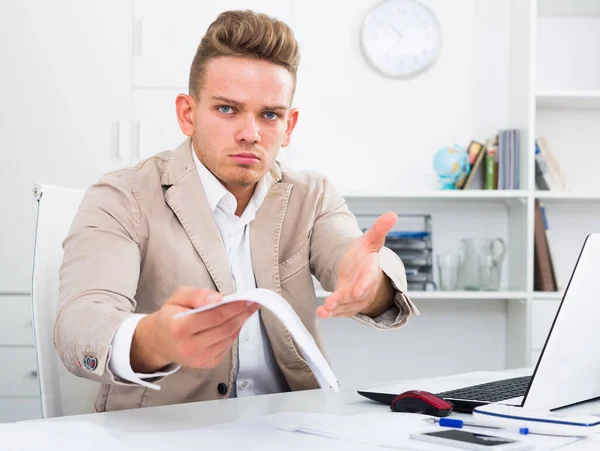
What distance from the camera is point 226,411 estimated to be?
1099mm

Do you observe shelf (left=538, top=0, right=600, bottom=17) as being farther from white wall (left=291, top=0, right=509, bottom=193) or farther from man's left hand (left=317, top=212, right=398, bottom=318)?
man's left hand (left=317, top=212, right=398, bottom=318)

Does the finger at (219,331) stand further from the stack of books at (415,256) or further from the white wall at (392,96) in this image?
the white wall at (392,96)

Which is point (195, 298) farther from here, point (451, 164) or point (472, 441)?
point (451, 164)

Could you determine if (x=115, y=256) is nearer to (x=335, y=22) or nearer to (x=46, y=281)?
(x=46, y=281)

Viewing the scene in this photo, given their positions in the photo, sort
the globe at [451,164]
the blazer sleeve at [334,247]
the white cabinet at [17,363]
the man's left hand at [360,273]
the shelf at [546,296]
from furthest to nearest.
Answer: the globe at [451,164], the shelf at [546,296], the white cabinet at [17,363], the blazer sleeve at [334,247], the man's left hand at [360,273]

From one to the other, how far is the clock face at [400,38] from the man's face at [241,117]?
1.79 m

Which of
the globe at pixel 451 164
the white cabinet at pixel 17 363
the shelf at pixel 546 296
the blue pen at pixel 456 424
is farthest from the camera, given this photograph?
the globe at pixel 451 164

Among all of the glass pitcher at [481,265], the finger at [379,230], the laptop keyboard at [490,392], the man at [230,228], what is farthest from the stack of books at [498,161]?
the finger at [379,230]

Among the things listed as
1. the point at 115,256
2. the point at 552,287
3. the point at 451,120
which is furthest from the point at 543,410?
the point at 451,120

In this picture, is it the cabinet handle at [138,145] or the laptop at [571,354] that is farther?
the cabinet handle at [138,145]

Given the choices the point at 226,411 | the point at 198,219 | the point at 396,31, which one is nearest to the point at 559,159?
the point at 396,31

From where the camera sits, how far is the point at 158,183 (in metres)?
1.55

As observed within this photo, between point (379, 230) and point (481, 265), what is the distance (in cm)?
209

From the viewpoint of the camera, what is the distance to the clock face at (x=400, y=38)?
326 cm
